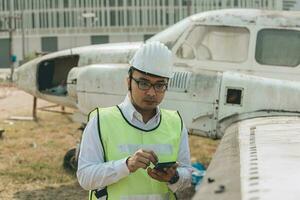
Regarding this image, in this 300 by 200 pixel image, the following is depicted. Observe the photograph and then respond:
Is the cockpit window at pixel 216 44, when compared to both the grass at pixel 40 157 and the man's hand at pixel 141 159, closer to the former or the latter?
the grass at pixel 40 157

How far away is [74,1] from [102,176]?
4896 centimetres

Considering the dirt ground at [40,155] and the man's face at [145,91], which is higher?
the man's face at [145,91]

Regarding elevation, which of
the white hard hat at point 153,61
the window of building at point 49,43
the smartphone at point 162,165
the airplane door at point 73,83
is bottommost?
the window of building at point 49,43

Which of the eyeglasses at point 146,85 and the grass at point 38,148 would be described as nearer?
the eyeglasses at point 146,85

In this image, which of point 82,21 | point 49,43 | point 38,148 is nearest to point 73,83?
point 38,148

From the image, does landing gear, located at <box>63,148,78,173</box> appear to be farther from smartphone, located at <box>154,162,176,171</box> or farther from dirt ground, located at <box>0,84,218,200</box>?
smartphone, located at <box>154,162,176,171</box>

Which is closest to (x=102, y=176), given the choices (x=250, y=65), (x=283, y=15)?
(x=250, y=65)

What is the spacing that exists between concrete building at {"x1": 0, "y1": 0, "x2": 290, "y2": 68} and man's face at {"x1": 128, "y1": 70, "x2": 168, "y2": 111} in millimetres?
46199

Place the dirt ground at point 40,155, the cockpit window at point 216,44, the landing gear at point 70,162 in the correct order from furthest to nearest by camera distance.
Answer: the landing gear at point 70,162
the dirt ground at point 40,155
the cockpit window at point 216,44

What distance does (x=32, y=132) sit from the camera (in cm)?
1325

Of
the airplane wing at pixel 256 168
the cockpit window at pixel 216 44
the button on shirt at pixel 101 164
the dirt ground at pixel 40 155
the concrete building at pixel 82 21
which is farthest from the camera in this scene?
the concrete building at pixel 82 21

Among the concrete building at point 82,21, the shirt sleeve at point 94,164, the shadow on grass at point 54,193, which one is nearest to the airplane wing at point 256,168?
the shirt sleeve at point 94,164

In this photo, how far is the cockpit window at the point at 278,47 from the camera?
25.8ft

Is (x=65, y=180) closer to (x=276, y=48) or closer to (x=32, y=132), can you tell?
(x=276, y=48)
